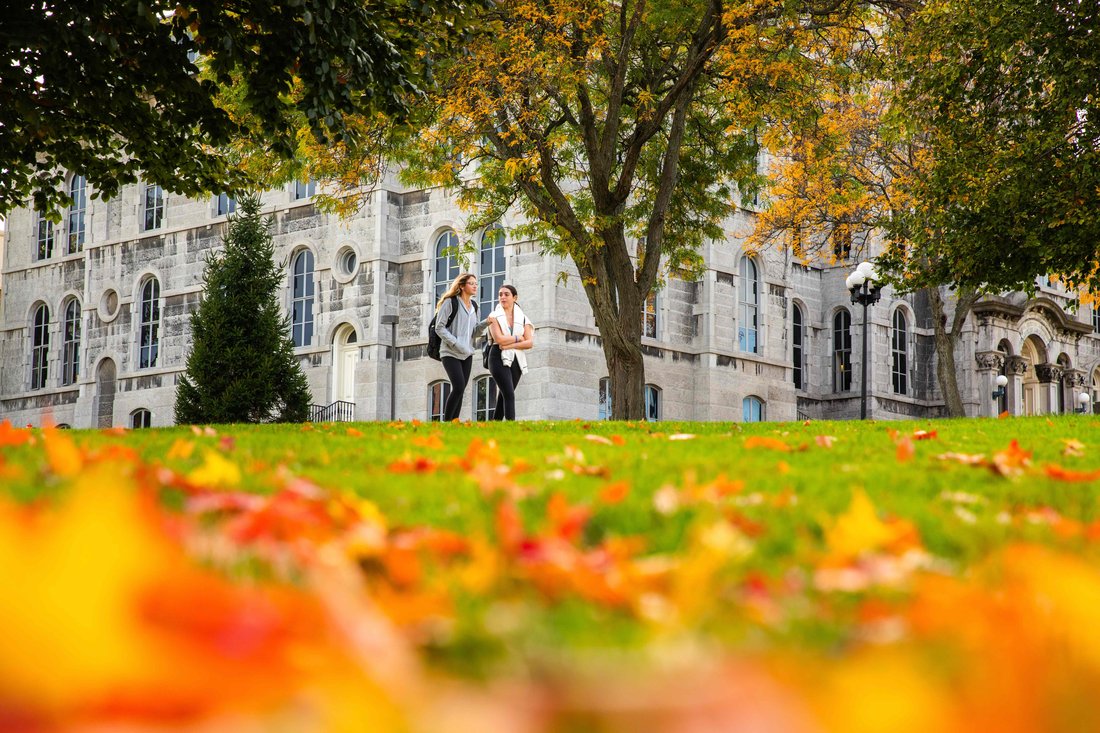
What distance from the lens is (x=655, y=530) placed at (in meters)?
3.97

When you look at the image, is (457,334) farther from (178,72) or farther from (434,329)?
(178,72)

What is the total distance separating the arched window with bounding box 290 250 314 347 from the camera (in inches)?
1451

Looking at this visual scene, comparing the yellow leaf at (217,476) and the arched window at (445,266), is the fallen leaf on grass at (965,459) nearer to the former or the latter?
the yellow leaf at (217,476)

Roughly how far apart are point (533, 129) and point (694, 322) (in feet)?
55.2

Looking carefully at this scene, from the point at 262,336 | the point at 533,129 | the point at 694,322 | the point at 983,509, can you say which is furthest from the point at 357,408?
the point at 983,509

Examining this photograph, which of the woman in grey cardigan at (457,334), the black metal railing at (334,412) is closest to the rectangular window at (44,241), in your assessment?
the black metal railing at (334,412)

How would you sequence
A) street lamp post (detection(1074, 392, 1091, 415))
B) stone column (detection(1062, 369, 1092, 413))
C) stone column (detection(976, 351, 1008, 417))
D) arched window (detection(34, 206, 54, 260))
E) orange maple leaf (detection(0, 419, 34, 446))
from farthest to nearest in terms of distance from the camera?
stone column (detection(1062, 369, 1092, 413)), arched window (detection(34, 206, 54, 260)), street lamp post (detection(1074, 392, 1091, 415)), stone column (detection(976, 351, 1008, 417)), orange maple leaf (detection(0, 419, 34, 446))

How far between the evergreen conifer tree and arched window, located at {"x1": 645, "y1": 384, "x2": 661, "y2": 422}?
953 centimetres

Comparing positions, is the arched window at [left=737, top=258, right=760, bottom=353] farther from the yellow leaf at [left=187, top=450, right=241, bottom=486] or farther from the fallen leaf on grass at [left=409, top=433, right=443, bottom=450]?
the yellow leaf at [left=187, top=450, right=241, bottom=486]

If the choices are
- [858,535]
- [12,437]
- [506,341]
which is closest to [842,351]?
[506,341]

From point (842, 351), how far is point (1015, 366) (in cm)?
709

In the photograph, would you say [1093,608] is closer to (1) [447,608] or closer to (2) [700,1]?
(1) [447,608]

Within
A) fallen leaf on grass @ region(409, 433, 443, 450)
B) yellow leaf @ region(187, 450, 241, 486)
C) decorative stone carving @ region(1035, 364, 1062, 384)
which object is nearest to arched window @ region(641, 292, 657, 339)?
decorative stone carving @ region(1035, 364, 1062, 384)

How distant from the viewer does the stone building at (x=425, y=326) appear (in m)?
32.8
